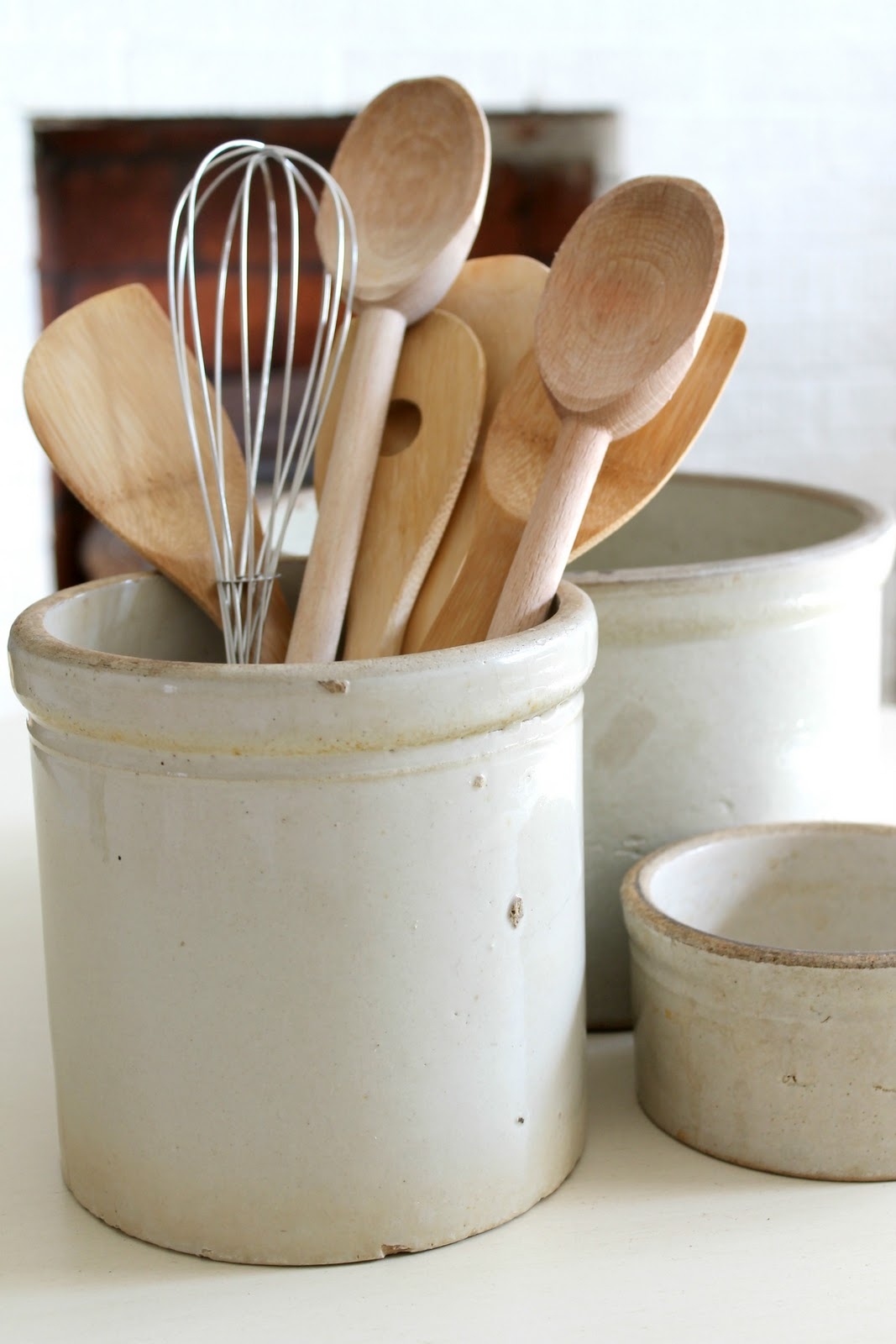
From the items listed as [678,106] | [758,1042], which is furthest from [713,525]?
[678,106]

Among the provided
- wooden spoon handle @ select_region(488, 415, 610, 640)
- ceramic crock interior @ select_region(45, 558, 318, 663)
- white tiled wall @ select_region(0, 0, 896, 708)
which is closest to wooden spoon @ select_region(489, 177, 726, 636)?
wooden spoon handle @ select_region(488, 415, 610, 640)

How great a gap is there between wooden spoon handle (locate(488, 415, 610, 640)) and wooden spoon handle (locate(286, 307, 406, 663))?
0.07 meters

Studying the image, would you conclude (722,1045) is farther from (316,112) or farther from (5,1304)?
(316,112)

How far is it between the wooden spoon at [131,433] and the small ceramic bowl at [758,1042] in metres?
0.16

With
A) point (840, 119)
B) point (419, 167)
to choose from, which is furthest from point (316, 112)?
point (419, 167)

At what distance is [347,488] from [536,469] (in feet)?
0.20

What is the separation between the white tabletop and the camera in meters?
0.35

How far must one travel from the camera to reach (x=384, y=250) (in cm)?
51

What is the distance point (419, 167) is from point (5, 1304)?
1.15 feet

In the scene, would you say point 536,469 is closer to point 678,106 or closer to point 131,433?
point 131,433

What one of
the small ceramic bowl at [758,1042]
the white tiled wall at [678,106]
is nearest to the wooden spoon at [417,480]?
the small ceramic bowl at [758,1042]

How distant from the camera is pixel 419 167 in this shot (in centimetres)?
51

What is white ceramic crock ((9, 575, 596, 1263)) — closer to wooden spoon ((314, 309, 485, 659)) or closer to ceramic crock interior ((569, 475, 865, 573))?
wooden spoon ((314, 309, 485, 659))

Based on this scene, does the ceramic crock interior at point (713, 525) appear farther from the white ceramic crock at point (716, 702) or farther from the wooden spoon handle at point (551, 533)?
the wooden spoon handle at point (551, 533)
